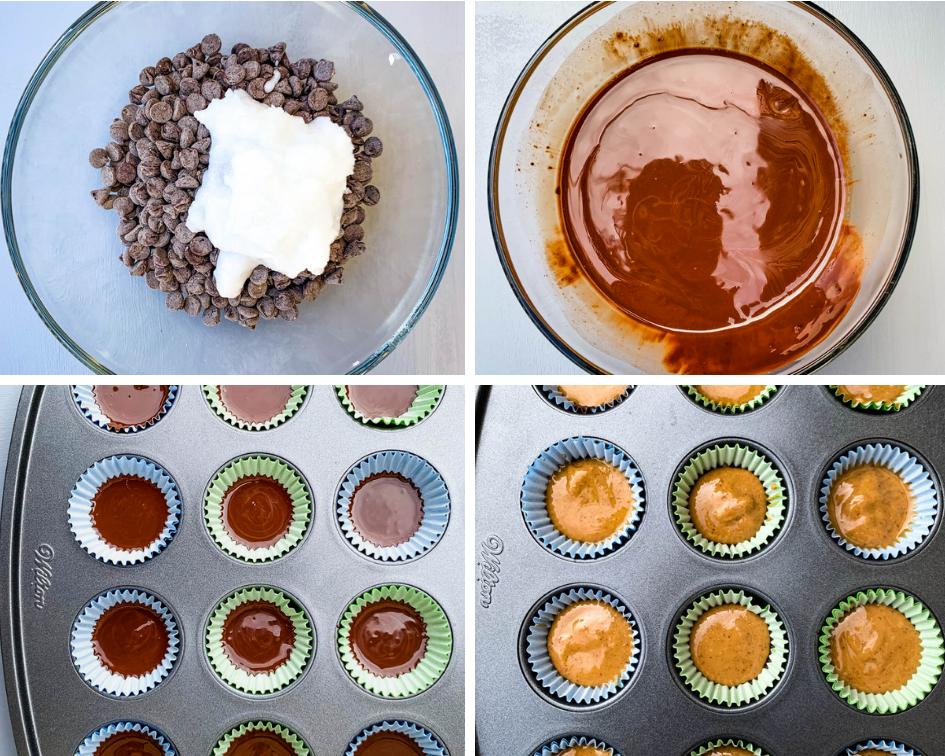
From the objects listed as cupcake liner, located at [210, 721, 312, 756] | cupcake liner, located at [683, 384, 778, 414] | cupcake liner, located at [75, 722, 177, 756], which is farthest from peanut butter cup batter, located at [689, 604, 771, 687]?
cupcake liner, located at [75, 722, 177, 756]

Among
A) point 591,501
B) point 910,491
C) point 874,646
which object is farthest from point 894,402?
point 591,501

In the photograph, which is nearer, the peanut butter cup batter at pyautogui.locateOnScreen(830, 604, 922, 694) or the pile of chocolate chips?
the pile of chocolate chips

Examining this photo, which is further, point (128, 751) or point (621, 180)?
point (128, 751)

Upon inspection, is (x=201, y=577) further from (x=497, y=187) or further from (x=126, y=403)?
(x=497, y=187)

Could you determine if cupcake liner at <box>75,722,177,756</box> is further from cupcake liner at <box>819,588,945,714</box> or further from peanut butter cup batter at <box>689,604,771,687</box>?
cupcake liner at <box>819,588,945,714</box>

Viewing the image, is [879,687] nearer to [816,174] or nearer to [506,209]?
[816,174]

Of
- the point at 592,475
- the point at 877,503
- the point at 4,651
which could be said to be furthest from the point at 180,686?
the point at 877,503
